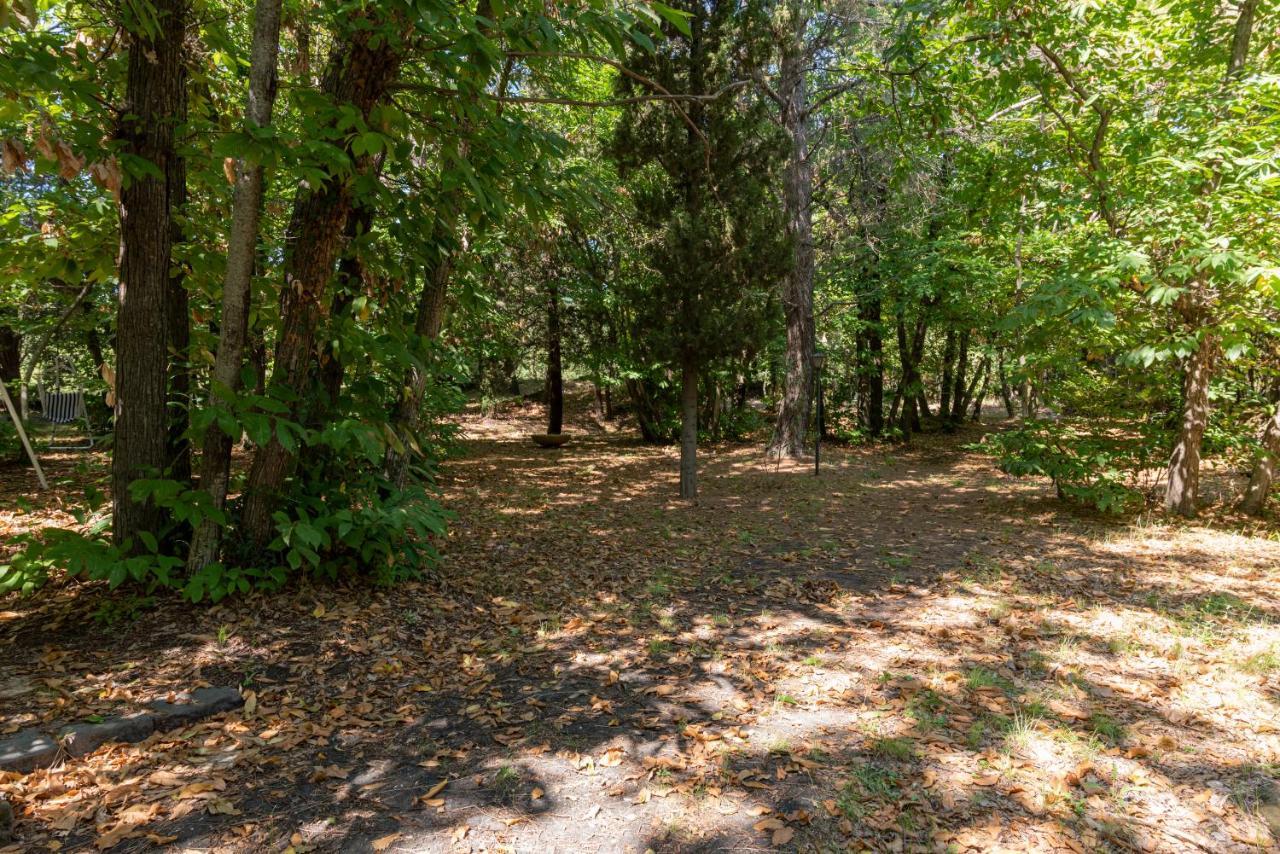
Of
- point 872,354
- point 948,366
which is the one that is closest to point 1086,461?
point 872,354

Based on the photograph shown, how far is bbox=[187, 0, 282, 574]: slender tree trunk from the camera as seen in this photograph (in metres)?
3.58

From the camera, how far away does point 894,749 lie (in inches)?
110

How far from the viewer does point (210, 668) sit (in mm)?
3279

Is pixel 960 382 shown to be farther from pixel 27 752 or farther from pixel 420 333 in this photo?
pixel 27 752

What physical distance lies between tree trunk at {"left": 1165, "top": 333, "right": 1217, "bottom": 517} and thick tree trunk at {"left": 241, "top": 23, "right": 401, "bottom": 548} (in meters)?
8.32

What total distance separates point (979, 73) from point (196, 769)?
979 cm

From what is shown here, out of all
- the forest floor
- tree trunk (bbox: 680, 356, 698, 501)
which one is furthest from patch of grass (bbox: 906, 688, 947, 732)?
tree trunk (bbox: 680, 356, 698, 501)

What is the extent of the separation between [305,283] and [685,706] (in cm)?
331

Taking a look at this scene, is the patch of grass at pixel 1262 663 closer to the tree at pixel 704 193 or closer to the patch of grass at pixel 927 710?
the patch of grass at pixel 927 710

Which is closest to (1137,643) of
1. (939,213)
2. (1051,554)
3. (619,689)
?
(1051,554)

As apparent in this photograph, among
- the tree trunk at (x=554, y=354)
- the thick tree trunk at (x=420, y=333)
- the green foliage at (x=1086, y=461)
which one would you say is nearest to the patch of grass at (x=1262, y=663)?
the green foliage at (x=1086, y=461)

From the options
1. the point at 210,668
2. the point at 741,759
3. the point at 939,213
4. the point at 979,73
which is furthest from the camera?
the point at 939,213

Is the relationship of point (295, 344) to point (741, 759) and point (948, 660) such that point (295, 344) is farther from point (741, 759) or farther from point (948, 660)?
point (948, 660)

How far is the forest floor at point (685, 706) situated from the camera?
7.72 ft
